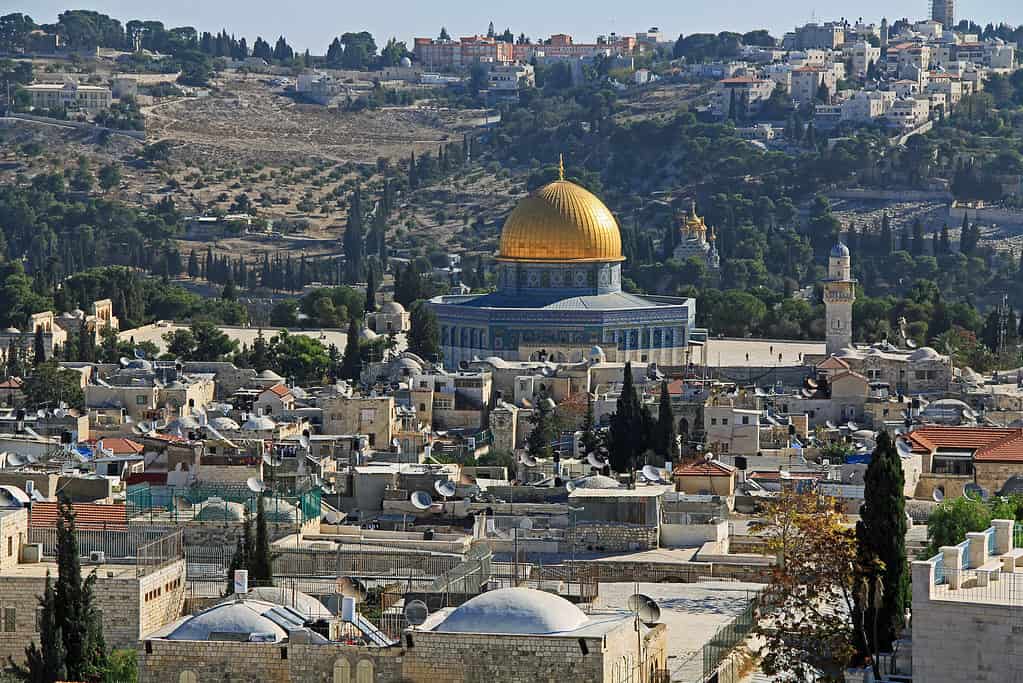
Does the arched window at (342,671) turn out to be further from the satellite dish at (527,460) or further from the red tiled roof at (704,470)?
the satellite dish at (527,460)

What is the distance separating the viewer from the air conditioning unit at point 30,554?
23703 millimetres

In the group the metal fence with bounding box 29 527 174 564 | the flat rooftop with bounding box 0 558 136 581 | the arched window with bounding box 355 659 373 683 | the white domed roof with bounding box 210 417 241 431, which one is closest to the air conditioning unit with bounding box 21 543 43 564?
the flat rooftop with bounding box 0 558 136 581

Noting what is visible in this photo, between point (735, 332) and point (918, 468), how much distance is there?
30.6 metres

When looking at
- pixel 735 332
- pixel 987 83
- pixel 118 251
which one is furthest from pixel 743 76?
pixel 735 332

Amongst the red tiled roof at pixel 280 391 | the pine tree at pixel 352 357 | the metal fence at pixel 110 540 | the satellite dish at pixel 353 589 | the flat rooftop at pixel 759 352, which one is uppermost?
the satellite dish at pixel 353 589

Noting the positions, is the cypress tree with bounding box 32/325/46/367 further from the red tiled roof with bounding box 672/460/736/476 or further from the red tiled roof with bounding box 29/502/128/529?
the red tiled roof with bounding box 29/502/128/529

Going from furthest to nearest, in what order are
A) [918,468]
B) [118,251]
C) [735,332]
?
[118,251] → [735,332] → [918,468]

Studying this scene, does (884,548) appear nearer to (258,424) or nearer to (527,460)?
(527,460)

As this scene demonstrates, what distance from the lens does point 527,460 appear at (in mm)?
41500

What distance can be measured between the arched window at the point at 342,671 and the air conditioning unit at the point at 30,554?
17.3 feet

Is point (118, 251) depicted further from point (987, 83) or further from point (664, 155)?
point (987, 83)

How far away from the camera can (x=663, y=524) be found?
95.6ft

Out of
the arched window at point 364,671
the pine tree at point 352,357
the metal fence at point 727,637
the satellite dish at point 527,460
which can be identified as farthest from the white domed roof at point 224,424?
the arched window at point 364,671

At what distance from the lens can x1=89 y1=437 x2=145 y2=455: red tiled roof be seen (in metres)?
37.9
